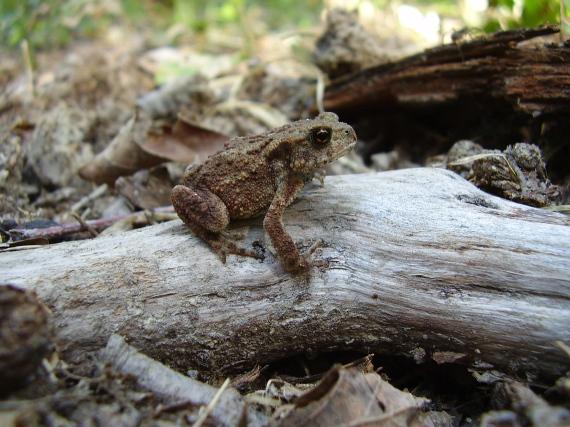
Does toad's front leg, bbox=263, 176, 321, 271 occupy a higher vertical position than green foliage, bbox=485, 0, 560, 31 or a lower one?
lower

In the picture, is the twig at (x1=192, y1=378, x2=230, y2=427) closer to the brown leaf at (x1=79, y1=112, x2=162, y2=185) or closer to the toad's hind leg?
the toad's hind leg

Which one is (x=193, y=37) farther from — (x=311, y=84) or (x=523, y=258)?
(x=523, y=258)

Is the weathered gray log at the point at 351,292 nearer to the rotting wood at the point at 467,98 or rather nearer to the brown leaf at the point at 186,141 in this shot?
the rotting wood at the point at 467,98

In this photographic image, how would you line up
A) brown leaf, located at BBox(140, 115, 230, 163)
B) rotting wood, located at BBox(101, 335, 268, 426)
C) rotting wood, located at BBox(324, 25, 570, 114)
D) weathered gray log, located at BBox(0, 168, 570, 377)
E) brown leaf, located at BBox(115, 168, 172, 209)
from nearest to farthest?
rotting wood, located at BBox(101, 335, 268, 426) → weathered gray log, located at BBox(0, 168, 570, 377) → rotting wood, located at BBox(324, 25, 570, 114) → brown leaf, located at BBox(115, 168, 172, 209) → brown leaf, located at BBox(140, 115, 230, 163)

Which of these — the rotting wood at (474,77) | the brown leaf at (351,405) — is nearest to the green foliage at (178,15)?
the rotting wood at (474,77)

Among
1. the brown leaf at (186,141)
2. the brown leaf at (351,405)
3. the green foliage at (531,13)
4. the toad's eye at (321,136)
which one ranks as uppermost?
the green foliage at (531,13)

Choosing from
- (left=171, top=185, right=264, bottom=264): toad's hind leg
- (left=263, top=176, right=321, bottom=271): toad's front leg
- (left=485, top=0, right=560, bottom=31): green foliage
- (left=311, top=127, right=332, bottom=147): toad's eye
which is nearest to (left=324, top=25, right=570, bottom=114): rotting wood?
(left=485, top=0, right=560, bottom=31): green foliage

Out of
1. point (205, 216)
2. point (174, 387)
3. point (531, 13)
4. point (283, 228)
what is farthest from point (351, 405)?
point (531, 13)
